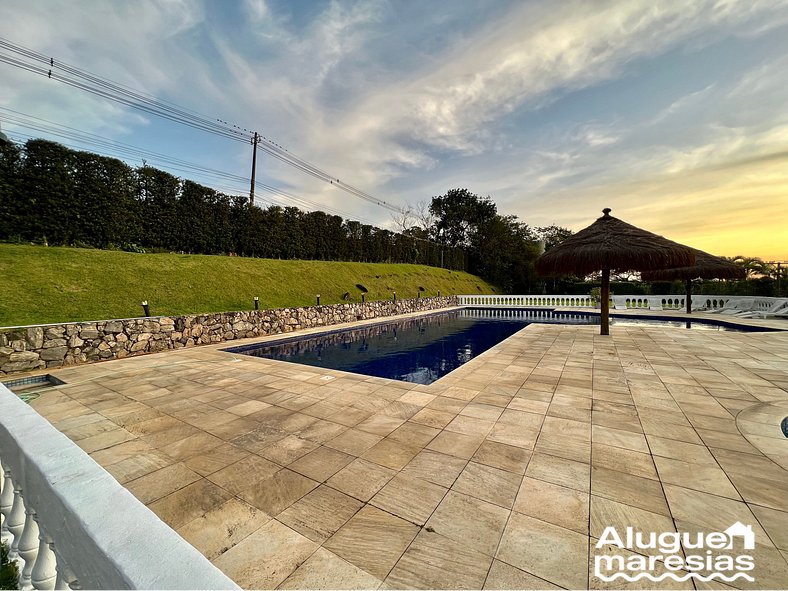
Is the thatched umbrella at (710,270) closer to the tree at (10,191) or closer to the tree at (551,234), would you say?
the tree at (10,191)

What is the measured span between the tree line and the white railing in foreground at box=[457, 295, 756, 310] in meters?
12.9

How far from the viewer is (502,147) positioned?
1700cm

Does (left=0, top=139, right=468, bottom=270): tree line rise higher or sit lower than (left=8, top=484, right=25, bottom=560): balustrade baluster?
higher

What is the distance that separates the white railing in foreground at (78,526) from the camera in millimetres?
872

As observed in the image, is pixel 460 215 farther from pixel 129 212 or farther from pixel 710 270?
pixel 129 212

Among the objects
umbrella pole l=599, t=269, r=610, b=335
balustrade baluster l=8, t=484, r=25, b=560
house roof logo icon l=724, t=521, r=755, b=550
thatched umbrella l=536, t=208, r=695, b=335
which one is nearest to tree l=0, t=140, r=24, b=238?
balustrade baluster l=8, t=484, r=25, b=560

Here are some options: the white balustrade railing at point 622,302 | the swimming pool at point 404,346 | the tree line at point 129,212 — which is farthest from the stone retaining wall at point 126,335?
the white balustrade railing at point 622,302

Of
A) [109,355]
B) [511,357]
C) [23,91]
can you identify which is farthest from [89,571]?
[23,91]

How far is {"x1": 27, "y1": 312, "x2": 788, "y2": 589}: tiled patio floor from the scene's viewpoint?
205 cm

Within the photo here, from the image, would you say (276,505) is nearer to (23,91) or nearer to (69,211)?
(69,211)

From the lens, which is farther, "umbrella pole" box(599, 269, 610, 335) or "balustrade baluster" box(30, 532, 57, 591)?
"umbrella pole" box(599, 269, 610, 335)

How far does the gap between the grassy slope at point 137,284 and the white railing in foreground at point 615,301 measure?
11.7 m

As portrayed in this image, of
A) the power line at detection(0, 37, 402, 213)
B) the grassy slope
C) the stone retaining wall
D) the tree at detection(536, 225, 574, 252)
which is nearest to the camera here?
the stone retaining wall

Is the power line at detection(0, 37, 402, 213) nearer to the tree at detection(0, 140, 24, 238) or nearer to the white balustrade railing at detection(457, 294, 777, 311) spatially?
the tree at detection(0, 140, 24, 238)
